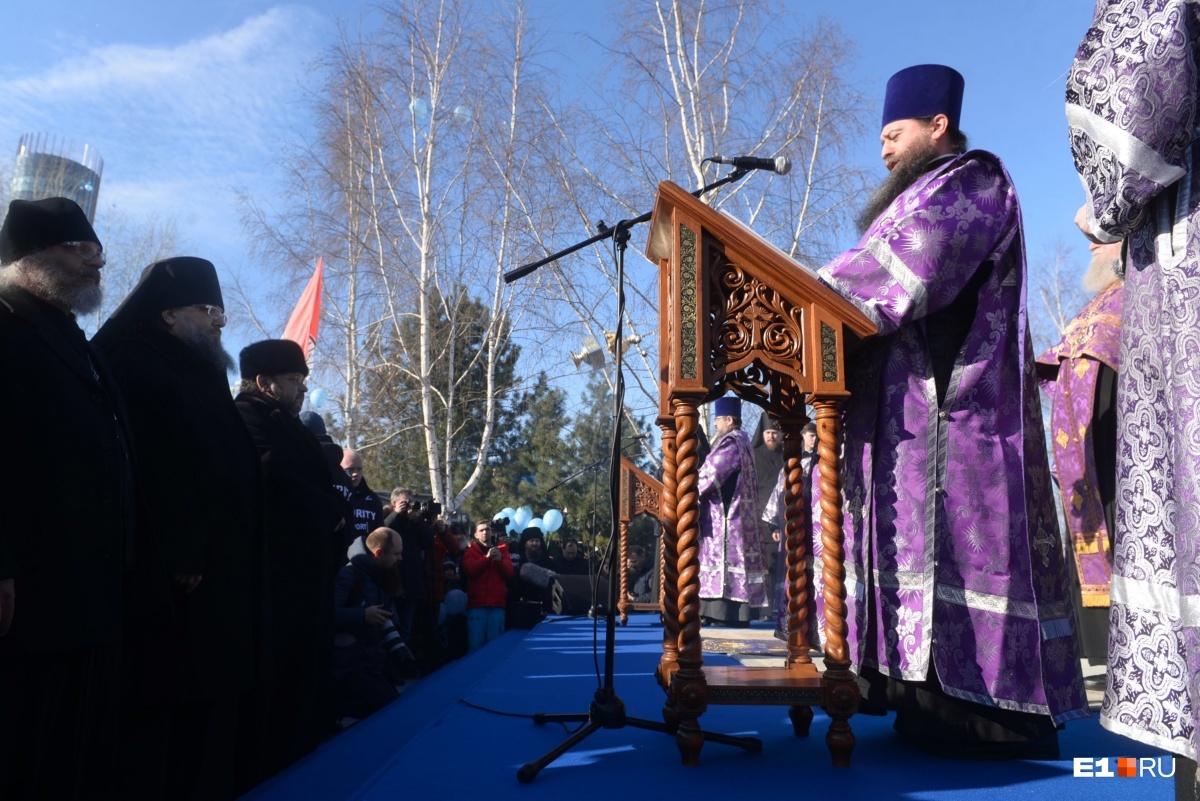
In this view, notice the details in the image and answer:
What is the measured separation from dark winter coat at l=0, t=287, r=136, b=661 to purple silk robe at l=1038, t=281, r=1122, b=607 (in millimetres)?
3732

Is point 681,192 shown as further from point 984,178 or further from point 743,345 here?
point 984,178

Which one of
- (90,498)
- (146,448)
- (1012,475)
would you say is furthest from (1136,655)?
(146,448)

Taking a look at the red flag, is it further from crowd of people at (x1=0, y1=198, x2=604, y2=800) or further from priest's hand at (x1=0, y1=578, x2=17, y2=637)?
priest's hand at (x1=0, y1=578, x2=17, y2=637)

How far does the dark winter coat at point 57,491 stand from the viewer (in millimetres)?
2168

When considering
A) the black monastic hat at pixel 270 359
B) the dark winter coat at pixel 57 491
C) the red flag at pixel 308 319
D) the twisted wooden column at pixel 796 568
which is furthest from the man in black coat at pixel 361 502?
the dark winter coat at pixel 57 491

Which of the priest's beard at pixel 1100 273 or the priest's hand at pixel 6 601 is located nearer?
the priest's hand at pixel 6 601

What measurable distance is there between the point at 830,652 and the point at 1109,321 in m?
2.14

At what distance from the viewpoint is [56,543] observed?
2227 mm

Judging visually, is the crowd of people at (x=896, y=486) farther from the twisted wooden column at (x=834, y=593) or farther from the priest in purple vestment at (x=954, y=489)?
the twisted wooden column at (x=834, y=593)

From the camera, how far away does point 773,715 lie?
3633 millimetres

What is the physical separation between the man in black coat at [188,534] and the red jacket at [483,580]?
6463 mm

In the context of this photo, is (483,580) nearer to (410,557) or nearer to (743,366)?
(410,557)

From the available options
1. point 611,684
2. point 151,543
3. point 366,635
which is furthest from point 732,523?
point 151,543

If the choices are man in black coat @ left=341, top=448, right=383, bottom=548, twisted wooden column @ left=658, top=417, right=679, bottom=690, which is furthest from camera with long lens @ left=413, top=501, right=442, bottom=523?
twisted wooden column @ left=658, top=417, right=679, bottom=690
